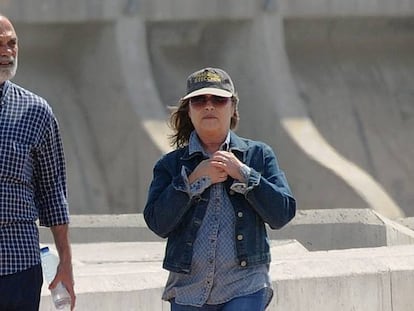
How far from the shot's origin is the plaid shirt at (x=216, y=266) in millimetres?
3549

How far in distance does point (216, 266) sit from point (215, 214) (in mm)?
156

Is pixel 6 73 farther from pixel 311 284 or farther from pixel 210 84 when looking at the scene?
pixel 311 284

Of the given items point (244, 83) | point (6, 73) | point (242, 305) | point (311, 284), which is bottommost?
point (244, 83)

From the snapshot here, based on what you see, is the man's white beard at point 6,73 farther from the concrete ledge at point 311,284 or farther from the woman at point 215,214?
the concrete ledge at point 311,284

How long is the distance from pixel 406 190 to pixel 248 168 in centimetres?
1296

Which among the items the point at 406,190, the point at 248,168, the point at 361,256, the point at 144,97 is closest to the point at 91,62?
the point at 144,97

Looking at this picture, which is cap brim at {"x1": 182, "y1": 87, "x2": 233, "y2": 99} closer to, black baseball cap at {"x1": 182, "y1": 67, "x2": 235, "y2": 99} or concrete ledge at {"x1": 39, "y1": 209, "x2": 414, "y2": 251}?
black baseball cap at {"x1": 182, "y1": 67, "x2": 235, "y2": 99}

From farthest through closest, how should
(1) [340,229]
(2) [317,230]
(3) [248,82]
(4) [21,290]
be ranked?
(3) [248,82] < (2) [317,230] < (1) [340,229] < (4) [21,290]

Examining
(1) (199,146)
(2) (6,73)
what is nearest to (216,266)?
Result: (1) (199,146)

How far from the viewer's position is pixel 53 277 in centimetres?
351

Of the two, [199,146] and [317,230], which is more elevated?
[199,146]

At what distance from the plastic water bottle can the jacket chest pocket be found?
0.34 meters

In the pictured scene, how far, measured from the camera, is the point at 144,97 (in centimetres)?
1477

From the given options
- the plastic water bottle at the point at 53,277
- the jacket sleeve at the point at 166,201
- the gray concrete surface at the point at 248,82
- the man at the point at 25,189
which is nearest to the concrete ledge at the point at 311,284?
the plastic water bottle at the point at 53,277
